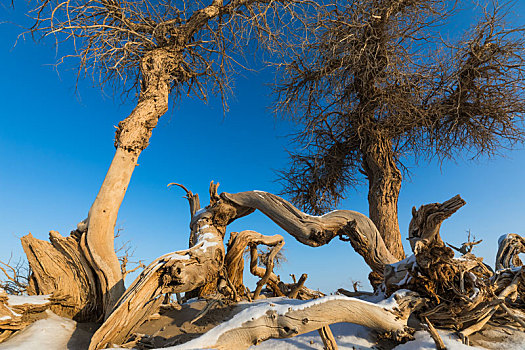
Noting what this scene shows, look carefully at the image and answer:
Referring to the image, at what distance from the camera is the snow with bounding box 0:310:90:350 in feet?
11.6

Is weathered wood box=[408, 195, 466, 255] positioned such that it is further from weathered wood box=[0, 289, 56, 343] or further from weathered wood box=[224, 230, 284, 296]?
weathered wood box=[0, 289, 56, 343]

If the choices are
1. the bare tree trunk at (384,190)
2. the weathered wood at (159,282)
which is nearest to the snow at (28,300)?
the weathered wood at (159,282)

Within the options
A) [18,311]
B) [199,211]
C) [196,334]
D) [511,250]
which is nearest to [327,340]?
[196,334]

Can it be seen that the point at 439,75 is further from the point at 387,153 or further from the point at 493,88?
the point at 387,153

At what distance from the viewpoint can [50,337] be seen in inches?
148

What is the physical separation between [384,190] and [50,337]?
6888 mm

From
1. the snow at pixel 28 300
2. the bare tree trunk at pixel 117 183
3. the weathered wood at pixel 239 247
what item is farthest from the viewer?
the weathered wood at pixel 239 247

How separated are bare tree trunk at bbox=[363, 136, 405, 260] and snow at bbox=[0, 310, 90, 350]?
5.96 metres

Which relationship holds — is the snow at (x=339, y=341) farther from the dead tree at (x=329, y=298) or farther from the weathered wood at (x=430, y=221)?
the weathered wood at (x=430, y=221)

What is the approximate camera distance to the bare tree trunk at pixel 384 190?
23.8 feet

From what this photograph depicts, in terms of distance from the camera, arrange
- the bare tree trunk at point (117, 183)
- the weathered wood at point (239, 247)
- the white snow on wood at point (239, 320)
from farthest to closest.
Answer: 1. the weathered wood at point (239, 247)
2. the bare tree trunk at point (117, 183)
3. the white snow on wood at point (239, 320)

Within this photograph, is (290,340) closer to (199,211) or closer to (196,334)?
(196,334)

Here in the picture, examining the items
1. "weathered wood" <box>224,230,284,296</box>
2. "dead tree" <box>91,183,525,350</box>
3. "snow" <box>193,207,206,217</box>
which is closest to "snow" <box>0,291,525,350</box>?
"dead tree" <box>91,183,525,350</box>

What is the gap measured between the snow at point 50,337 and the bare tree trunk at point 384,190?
5.96 m
